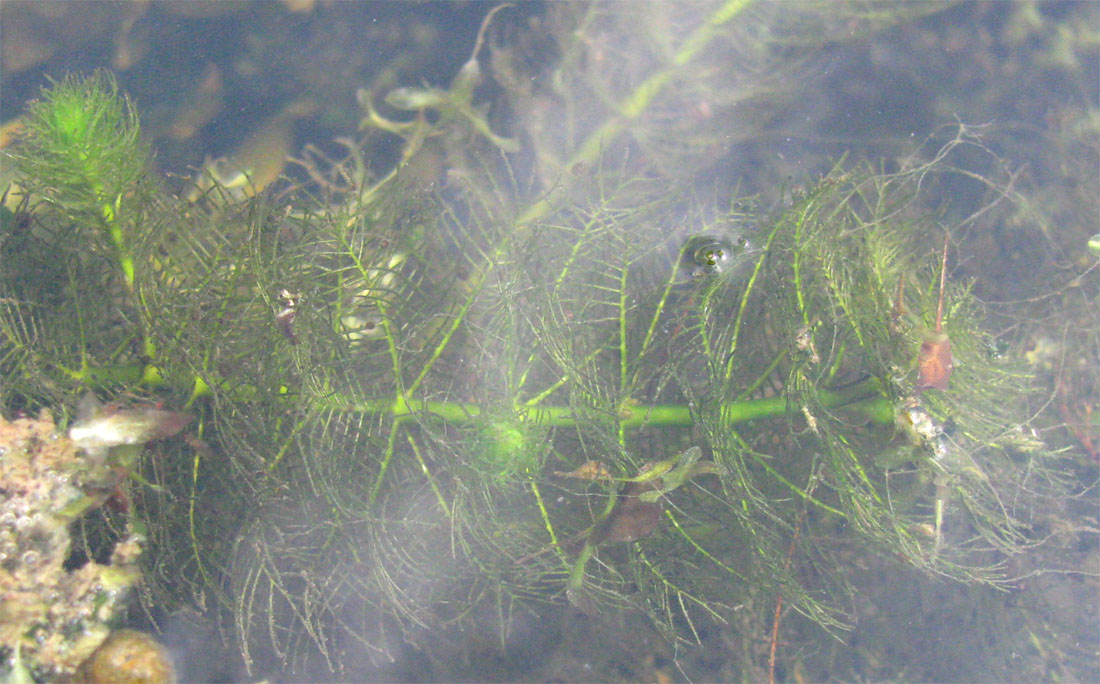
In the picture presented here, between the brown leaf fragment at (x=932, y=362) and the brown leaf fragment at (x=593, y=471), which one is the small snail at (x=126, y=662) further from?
the brown leaf fragment at (x=932, y=362)

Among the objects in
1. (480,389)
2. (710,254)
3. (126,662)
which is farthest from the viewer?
(710,254)

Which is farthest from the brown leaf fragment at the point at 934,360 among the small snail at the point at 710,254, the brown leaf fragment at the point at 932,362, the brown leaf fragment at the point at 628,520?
the brown leaf fragment at the point at 628,520

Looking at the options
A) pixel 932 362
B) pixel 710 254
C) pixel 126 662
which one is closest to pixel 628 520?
pixel 710 254

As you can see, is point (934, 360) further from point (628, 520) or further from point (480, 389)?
point (480, 389)

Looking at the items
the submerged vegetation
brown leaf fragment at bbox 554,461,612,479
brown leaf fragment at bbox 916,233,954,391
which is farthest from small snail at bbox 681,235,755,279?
brown leaf fragment at bbox 554,461,612,479

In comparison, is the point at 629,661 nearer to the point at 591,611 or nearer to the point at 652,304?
the point at 591,611

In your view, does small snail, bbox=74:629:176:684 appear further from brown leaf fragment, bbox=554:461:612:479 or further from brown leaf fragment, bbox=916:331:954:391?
brown leaf fragment, bbox=916:331:954:391

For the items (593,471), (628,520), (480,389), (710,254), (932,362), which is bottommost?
(932,362)

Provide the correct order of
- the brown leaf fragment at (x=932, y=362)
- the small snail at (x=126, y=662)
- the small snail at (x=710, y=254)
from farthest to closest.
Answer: the small snail at (x=710, y=254) < the brown leaf fragment at (x=932, y=362) < the small snail at (x=126, y=662)
